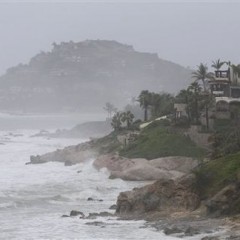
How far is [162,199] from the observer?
42531 millimetres

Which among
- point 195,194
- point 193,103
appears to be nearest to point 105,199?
point 195,194

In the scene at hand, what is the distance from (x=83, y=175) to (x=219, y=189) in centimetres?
2495

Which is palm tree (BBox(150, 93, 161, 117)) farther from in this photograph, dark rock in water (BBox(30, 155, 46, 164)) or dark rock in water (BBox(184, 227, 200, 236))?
dark rock in water (BBox(184, 227, 200, 236))

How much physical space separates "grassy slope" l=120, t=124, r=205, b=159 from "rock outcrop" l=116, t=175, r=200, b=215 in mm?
22261

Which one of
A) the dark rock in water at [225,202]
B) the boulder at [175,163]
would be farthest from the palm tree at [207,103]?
the dark rock in water at [225,202]

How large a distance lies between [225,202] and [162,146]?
29.4m

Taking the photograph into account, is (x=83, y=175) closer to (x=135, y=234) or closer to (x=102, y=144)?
(x=102, y=144)

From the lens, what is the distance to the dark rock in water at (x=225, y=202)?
38562mm

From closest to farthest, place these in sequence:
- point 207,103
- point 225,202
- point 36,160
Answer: point 225,202
point 207,103
point 36,160

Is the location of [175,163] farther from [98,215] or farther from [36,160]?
[98,215]

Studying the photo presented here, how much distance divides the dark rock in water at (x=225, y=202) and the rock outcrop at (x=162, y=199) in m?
2.56

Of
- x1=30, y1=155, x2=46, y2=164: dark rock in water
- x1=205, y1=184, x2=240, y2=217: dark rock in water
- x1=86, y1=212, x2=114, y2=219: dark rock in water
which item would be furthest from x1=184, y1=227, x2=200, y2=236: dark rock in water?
x1=30, y1=155, x2=46, y2=164: dark rock in water

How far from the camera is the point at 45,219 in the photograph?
40500 mm

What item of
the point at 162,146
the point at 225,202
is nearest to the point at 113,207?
the point at 225,202
